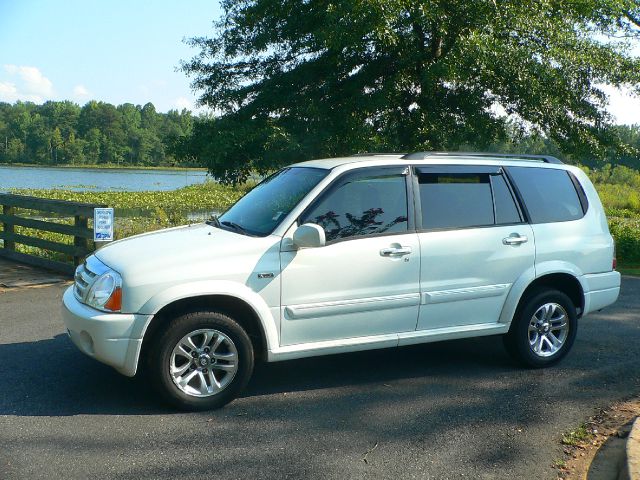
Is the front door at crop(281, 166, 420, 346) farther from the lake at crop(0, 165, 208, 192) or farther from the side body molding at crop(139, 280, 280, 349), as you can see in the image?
the lake at crop(0, 165, 208, 192)

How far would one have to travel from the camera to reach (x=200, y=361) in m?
5.14

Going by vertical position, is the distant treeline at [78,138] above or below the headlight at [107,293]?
above

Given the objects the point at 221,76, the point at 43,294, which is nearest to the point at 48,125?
the point at 221,76

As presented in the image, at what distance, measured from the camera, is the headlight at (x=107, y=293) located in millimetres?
4957

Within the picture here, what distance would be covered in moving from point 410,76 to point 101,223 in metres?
9.06

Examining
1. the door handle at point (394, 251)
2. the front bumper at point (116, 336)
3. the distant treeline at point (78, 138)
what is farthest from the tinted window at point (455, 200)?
the distant treeline at point (78, 138)

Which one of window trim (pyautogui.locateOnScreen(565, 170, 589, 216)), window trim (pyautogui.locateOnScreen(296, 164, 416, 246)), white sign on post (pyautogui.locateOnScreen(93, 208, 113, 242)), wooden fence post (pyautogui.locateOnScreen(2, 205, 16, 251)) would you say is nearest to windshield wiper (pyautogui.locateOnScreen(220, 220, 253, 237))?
window trim (pyautogui.locateOnScreen(296, 164, 416, 246))

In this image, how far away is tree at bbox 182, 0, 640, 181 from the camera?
14.2 metres

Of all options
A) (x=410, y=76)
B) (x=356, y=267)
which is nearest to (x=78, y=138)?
(x=410, y=76)

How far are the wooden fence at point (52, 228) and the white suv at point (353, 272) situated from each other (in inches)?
190

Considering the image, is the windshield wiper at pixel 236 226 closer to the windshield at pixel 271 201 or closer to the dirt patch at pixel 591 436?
the windshield at pixel 271 201

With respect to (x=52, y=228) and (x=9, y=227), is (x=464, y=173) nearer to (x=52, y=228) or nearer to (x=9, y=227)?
(x=52, y=228)

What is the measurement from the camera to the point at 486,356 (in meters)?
6.95

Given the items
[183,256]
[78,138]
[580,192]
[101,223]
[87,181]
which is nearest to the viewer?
[183,256]
